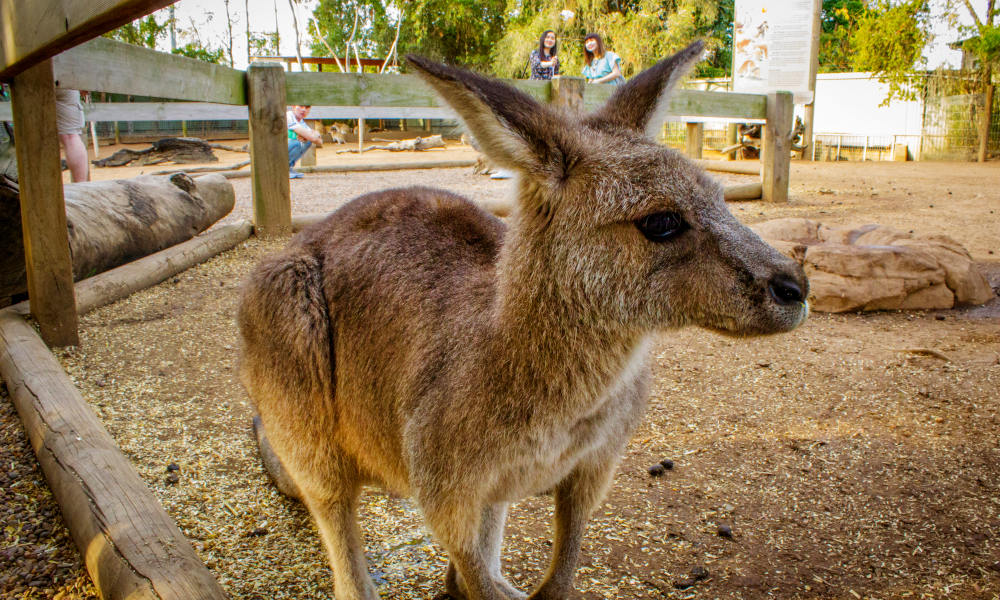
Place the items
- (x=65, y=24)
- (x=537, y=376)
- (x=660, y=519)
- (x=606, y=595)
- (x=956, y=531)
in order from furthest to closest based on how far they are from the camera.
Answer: (x=660, y=519)
(x=956, y=531)
(x=606, y=595)
(x=65, y=24)
(x=537, y=376)

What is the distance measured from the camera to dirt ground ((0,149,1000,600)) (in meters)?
2.20

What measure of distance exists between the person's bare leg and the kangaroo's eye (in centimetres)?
529

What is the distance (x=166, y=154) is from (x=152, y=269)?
1207 centimetres

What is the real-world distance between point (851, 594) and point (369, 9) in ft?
101

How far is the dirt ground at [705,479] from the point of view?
2197 millimetres

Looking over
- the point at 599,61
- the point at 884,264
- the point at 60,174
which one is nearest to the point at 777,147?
the point at 599,61

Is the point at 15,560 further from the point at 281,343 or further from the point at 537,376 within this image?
the point at 537,376

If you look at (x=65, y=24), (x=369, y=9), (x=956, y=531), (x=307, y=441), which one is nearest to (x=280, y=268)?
(x=307, y=441)

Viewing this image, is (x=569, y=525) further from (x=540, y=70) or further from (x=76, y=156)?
(x=540, y=70)

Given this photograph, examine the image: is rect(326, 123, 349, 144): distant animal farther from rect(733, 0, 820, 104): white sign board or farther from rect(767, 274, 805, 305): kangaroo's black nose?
rect(767, 274, 805, 305): kangaroo's black nose

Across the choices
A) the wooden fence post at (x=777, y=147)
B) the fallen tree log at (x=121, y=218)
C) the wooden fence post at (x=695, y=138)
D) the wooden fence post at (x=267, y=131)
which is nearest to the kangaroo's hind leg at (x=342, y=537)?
the fallen tree log at (x=121, y=218)

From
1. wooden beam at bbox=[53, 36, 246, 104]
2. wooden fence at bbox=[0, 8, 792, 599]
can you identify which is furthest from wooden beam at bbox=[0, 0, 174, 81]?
wooden beam at bbox=[53, 36, 246, 104]

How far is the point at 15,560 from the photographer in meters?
2.16

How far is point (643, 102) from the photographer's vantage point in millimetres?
2078
